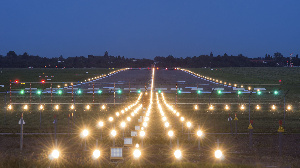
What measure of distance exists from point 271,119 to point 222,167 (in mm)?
14561

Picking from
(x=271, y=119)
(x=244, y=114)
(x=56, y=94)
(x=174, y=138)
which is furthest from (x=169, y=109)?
(x=56, y=94)

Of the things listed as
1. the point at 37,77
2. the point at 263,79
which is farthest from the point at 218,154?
the point at 37,77

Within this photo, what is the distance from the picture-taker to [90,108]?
101ft

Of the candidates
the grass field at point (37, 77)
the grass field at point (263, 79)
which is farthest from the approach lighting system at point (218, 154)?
the grass field at point (37, 77)

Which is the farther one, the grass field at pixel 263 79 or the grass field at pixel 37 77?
the grass field at pixel 37 77

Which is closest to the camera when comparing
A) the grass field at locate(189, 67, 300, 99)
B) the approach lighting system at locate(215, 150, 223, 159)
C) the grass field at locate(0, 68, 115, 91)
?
the approach lighting system at locate(215, 150, 223, 159)

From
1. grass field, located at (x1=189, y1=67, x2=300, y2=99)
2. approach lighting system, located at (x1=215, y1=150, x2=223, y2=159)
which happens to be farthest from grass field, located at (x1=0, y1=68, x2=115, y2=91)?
approach lighting system, located at (x1=215, y1=150, x2=223, y2=159)

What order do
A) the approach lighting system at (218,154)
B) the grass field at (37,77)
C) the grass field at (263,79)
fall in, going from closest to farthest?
the approach lighting system at (218,154) < the grass field at (263,79) < the grass field at (37,77)

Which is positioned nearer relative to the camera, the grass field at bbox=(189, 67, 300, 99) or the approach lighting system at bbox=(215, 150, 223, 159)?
the approach lighting system at bbox=(215, 150, 223, 159)

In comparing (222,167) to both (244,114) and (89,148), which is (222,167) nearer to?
(89,148)

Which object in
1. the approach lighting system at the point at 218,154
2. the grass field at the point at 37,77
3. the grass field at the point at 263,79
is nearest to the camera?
the approach lighting system at the point at 218,154

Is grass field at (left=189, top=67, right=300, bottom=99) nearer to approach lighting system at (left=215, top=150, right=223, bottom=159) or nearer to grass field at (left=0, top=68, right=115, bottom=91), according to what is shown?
approach lighting system at (left=215, top=150, right=223, bottom=159)

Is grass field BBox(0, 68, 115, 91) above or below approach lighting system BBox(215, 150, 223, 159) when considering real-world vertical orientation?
above

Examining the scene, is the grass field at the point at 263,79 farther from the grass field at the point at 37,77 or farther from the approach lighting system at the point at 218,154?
the grass field at the point at 37,77
